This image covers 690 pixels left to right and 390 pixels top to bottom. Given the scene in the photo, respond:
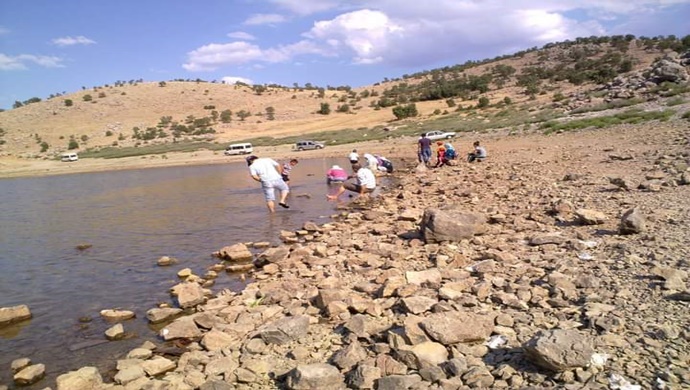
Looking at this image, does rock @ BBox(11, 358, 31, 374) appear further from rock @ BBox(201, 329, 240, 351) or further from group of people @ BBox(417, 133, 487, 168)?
group of people @ BBox(417, 133, 487, 168)

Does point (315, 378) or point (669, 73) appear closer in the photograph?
point (315, 378)

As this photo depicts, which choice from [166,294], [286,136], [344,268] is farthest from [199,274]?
[286,136]

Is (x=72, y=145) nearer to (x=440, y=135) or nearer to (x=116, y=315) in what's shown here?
(x=440, y=135)

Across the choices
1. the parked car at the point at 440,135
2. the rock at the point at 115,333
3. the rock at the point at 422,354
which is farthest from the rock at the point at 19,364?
the parked car at the point at 440,135

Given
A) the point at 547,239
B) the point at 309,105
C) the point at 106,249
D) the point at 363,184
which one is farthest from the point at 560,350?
the point at 309,105

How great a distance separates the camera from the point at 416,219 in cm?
1041

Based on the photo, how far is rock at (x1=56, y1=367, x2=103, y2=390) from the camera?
16.0 feet

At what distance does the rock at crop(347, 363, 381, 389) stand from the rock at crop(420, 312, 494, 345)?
667 millimetres

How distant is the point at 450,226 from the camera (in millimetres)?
8141

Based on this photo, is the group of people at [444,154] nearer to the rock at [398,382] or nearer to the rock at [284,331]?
the rock at [284,331]

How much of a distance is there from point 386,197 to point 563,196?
18.8 feet

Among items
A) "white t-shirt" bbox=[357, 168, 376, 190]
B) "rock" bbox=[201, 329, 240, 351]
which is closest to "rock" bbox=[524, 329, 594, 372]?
"rock" bbox=[201, 329, 240, 351]

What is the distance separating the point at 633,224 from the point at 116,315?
23.9 ft

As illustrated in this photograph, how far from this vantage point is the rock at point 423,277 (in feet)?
20.3
